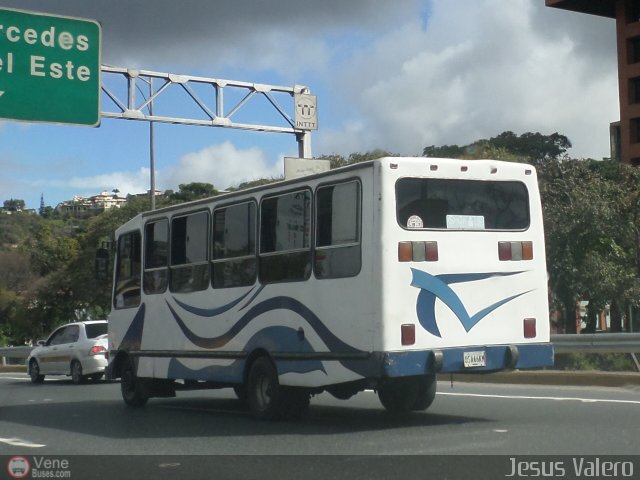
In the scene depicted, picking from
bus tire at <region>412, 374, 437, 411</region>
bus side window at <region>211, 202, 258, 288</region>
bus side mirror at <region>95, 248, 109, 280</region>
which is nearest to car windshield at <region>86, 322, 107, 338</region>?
bus side mirror at <region>95, 248, 109, 280</region>

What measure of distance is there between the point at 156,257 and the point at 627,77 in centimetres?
6136

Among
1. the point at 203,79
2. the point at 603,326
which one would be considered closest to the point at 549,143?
the point at 603,326

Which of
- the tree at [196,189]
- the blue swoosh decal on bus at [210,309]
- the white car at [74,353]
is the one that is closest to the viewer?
the blue swoosh decal on bus at [210,309]

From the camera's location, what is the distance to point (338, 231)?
12109 millimetres

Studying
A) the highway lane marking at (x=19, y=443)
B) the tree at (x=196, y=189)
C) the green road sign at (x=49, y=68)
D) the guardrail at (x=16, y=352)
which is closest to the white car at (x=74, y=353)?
the guardrail at (x=16, y=352)

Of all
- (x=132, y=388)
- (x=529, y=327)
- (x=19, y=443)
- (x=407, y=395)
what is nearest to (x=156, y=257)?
(x=132, y=388)

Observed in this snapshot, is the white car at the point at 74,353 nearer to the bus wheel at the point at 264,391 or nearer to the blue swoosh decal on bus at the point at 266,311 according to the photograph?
the blue swoosh decal on bus at the point at 266,311

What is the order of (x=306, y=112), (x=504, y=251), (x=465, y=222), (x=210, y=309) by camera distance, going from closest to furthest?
(x=465, y=222) → (x=504, y=251) → (x=210, y=309) → (x=306, y=112)

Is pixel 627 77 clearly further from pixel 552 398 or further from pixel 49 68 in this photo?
pixel 49 68

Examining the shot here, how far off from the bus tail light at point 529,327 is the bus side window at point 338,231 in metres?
2.22

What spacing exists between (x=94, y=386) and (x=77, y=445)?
37.7ft

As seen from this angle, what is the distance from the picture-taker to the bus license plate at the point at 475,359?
11.8 m

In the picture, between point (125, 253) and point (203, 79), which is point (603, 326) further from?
point (125, 253)
